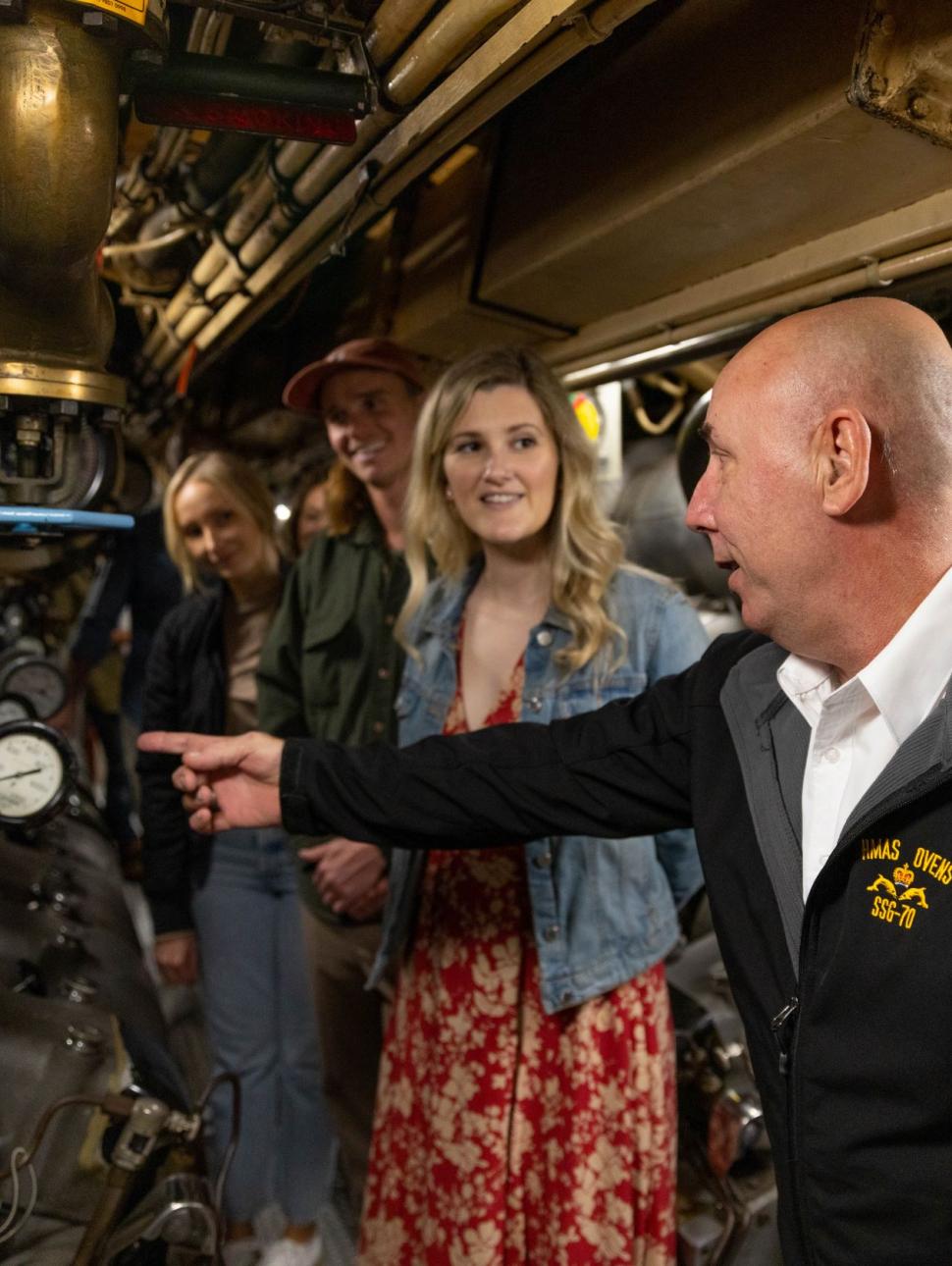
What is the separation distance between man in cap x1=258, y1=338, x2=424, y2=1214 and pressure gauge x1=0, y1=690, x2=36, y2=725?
700 millimetres

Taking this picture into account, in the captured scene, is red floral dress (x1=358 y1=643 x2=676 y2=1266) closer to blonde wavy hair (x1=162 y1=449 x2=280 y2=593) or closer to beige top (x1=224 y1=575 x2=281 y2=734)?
beige top (x1=224 y1=575 x2=281 y2=734)

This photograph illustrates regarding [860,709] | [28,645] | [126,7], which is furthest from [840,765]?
[28,645]

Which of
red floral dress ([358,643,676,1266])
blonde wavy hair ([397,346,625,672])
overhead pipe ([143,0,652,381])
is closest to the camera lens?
overhead pipe ([143,0,652,381])

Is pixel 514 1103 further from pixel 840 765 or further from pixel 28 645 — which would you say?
pixel 28 645

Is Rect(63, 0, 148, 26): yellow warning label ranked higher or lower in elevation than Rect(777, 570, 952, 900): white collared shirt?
A: higher

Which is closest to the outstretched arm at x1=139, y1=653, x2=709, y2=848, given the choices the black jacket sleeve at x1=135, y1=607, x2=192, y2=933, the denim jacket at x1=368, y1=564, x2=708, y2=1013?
the denim jacket at x1=368, y1=564, x2=708, y2=1013

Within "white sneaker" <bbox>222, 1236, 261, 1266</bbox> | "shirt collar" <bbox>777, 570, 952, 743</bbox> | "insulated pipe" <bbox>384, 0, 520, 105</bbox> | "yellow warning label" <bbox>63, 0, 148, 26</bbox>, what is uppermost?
"insulated pipe" <bbox>384, 0, 520, 105</bbox>

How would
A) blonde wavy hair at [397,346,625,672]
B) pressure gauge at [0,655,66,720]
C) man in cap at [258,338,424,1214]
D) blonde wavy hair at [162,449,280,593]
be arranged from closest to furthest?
blonde wavy hair at [397,346,625,672] → man in cap at [258,338,424,1214] → blonde wavy hair at [162,449,280,593] → pressure gauge at [0,655,66,720]

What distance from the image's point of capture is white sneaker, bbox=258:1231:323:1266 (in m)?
2.56

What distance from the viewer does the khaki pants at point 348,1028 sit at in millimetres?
2547

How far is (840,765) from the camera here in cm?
113

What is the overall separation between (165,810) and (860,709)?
2178 mm

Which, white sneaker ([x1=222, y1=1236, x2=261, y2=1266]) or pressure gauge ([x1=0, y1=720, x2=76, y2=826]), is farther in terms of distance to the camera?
white sneaker ([x1=222, y1=1236, x2=261, y2=1266])

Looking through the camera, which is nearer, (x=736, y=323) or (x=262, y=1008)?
(x=736, y=323)
